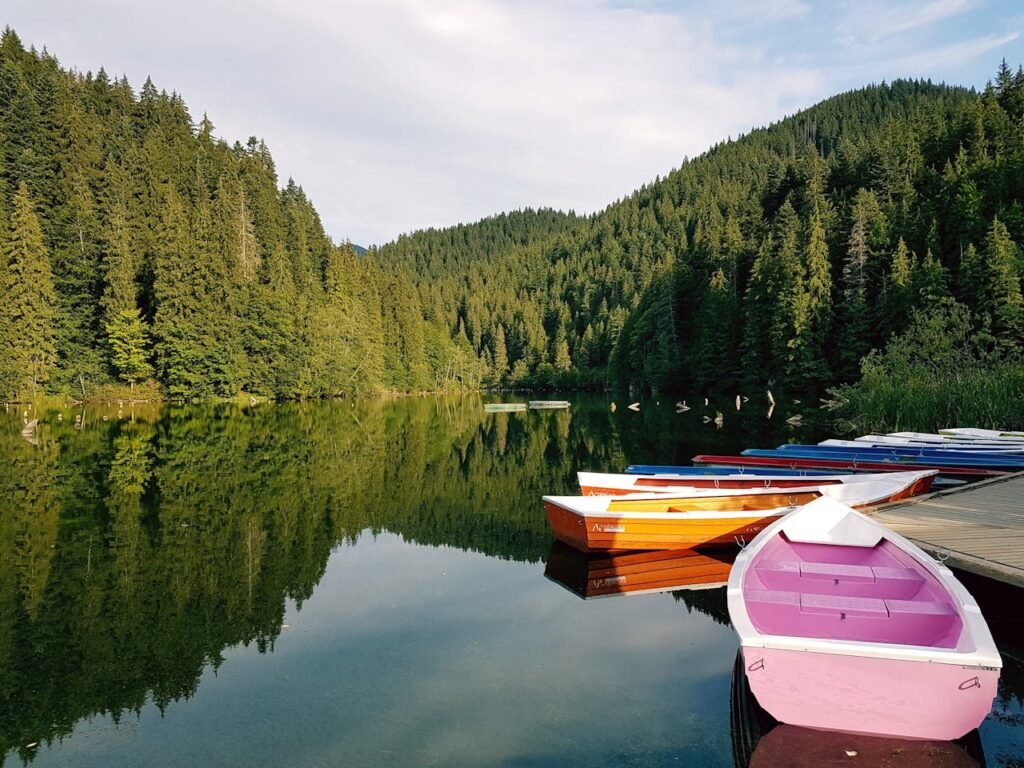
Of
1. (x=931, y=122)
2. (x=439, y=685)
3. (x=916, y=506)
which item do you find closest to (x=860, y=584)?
(x=439, y=685)

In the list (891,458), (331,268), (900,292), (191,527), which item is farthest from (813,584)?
(331,268)

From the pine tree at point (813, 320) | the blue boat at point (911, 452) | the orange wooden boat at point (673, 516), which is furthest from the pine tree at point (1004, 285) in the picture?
the orange wooden boat at point (673, 516)

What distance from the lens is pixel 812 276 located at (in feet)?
191

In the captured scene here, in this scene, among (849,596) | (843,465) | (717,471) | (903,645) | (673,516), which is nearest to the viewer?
(903,645)

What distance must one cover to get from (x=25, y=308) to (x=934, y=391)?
192 ft

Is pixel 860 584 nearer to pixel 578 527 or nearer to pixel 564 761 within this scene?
pixel 564 761

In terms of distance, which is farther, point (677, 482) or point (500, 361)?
point (500, 361)

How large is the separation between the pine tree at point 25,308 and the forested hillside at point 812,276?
6183cm

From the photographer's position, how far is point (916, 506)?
11.8m

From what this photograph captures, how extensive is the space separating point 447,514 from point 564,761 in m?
10.2

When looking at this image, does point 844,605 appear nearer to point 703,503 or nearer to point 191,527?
point 703,503

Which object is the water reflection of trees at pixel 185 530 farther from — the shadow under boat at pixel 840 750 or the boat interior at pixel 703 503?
the shadow under boat at pixel 840 750

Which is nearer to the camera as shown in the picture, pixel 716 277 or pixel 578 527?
pixel 578 527

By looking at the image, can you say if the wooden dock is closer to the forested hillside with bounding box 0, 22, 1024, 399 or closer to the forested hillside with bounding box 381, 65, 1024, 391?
the forested hillside with bounding box 0, 22, 1024, 399
